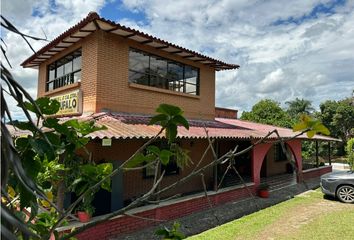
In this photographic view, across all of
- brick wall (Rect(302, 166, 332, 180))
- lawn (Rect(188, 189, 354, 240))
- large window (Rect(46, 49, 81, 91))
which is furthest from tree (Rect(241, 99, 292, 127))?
large window (Rect(46, 49, 81, 91))

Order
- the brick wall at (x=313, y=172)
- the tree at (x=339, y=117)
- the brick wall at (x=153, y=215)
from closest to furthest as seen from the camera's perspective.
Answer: the brick wall at (x=153, y=215), the brick wall at (x=313, y=172), the tree at (x=339, y=117)

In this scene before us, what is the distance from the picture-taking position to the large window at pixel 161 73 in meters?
12.2

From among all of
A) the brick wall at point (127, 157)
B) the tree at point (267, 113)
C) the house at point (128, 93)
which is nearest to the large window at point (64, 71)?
the house at point (128, 93)

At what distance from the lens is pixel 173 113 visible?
1.39m

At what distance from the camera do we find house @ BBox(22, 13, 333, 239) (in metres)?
9.66

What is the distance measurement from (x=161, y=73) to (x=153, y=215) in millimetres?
6090

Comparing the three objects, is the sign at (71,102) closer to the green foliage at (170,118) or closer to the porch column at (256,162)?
the porch column at (256,162)

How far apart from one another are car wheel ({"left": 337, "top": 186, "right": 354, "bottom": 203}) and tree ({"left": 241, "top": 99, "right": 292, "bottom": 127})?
20.6 m

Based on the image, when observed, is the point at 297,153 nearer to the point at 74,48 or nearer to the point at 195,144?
the point at 195,144

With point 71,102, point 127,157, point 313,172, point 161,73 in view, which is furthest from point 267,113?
point 71,102

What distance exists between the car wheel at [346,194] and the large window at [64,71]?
12.0 metres

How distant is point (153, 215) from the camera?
9.66 meters

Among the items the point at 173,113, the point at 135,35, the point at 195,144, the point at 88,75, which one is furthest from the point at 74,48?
the point at 173,113

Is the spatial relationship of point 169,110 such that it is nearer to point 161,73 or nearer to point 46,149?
point 46,149
